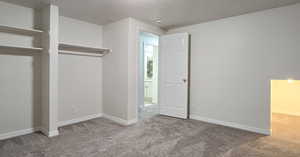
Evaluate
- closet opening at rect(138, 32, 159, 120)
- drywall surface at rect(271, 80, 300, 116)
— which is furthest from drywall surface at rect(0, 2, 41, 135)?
drywall surface at rect(271, 80, 300, 116)

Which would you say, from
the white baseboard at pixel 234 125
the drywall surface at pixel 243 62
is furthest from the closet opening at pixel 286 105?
the drywall surface at pixel 243 62

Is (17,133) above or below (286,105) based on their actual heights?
below

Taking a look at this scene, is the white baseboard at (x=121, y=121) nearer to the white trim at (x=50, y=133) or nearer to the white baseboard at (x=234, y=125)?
the white trim at (x=50, y=133)

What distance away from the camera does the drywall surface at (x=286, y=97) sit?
14.1 ft

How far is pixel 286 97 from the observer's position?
14.5ft

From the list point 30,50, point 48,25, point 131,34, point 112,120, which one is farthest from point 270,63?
point 30,50

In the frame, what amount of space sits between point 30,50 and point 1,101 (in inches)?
37.3

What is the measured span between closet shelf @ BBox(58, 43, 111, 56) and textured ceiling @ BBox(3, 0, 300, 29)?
24.1 inches

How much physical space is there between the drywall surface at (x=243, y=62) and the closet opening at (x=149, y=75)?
1366 mm

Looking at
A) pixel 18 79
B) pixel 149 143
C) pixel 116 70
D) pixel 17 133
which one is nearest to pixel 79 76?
pixel 116 70

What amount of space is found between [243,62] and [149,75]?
415cm

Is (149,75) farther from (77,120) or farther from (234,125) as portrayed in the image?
(234,125)

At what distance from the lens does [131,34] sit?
3.65 m

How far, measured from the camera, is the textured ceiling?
2834mm
